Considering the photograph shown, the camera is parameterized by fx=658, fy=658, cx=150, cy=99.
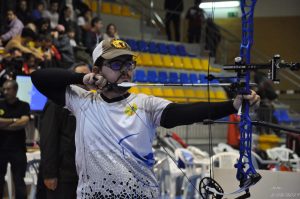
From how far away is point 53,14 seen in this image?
42.1ft

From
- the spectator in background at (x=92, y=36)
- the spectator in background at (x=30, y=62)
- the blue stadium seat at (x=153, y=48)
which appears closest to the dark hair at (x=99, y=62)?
the spectator in background at (x=30, y=62)

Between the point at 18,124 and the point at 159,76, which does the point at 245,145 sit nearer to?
the point at 18,124

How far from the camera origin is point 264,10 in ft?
10.5

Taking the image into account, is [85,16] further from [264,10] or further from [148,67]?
[264,10]

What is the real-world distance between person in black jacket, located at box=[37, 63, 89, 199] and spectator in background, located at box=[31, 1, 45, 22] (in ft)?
23.8

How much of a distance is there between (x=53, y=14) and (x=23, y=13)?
86 cm

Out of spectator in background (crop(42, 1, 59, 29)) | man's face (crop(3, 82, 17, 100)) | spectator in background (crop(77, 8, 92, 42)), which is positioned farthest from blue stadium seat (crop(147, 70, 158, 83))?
man's face (crop(3, 82, 17, 100))

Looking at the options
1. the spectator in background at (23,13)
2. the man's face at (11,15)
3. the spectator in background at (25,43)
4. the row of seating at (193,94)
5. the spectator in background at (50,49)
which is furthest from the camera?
the spectator in background at (23,13)

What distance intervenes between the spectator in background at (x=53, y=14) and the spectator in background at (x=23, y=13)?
55 cm

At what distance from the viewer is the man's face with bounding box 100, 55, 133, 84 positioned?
9.69ft

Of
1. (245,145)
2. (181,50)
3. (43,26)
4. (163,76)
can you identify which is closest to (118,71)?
(245,145)

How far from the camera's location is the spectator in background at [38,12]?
12.1 m

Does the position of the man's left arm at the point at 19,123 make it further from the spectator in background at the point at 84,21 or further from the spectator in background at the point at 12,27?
the spectator in background at the point at 84,21

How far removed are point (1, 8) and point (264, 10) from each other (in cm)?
958
